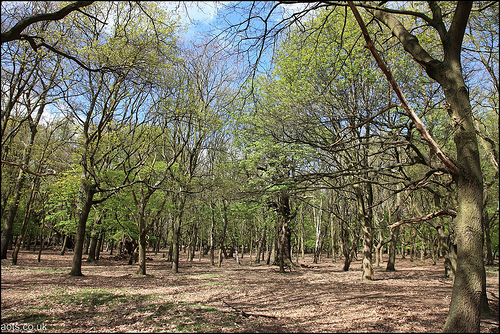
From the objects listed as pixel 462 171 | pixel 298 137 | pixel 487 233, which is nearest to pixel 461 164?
pixel 462 171

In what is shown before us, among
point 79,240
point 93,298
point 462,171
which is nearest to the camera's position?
point 462,171

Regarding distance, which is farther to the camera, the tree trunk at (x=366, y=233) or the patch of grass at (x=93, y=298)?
the tree trunk at (x=366, y=233)

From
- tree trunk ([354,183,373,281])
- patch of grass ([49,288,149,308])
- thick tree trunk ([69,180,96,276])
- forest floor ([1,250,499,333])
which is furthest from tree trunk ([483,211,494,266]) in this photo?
thick tree trunk ([69,180,96,276])

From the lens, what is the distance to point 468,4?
4.22 m

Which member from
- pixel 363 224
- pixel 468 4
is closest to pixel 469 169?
pixel 468 4

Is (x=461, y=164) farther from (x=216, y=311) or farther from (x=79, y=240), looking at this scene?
(x=79, y=240)

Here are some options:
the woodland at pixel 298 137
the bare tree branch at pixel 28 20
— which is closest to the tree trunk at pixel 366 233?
the woodland at pixel 298 137

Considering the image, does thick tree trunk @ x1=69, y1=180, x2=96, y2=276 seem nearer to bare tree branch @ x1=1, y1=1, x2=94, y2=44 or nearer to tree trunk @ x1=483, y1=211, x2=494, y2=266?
bare tree branch @ x1=1, y1=1, x2=94, y2=44

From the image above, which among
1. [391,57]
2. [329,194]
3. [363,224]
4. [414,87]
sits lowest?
[363,224]

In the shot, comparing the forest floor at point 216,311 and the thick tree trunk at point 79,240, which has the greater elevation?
the thick tree trunk at point 79,240

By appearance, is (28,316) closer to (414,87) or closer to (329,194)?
(414,87)

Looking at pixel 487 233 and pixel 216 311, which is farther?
pixel 487 233

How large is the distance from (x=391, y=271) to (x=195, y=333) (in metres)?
18.0

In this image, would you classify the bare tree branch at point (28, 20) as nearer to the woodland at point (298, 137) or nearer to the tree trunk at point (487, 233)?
the woodland at point (298, 137)
